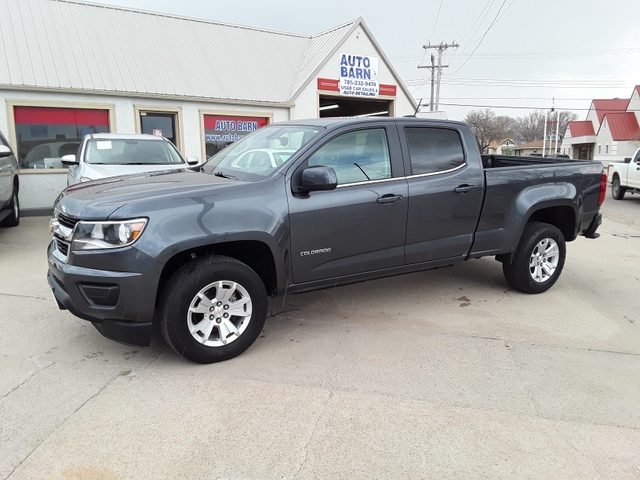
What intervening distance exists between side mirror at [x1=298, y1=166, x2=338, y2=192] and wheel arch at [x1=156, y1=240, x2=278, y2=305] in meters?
0.59

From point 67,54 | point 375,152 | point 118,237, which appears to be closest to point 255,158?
point 375,152

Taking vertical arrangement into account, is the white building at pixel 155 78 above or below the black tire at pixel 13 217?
above

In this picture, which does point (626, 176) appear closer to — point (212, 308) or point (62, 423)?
point (212, 308)

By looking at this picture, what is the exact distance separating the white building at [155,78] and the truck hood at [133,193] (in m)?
8.77

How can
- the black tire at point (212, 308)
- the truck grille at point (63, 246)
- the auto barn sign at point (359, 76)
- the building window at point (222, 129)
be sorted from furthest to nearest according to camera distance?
the auto barn sign at point (359, 76) → the building window at point (222, 129) → the truck grille at point (63, 246) → the black tire at point (212, 308)

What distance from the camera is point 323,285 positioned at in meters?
4.19

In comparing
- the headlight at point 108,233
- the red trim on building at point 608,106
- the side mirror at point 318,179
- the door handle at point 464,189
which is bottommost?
the headlight at point 108,233

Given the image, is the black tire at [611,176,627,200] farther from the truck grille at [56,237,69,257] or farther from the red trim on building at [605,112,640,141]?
the red trim on building at [605,112,640,141]

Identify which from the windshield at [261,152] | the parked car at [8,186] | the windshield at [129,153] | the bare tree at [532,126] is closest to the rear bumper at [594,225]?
the windshield at [261,152]

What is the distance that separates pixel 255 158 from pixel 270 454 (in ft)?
8.75

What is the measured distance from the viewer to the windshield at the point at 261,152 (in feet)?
13.7

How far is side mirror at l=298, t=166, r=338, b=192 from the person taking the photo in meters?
3.78

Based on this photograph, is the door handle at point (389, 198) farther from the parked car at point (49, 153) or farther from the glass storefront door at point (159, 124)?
the glass storefront door at point (159, 124)

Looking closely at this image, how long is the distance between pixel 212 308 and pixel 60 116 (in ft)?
33.7
